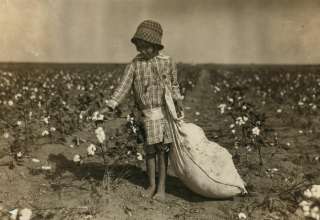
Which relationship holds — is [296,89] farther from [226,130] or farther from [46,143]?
[46,143]

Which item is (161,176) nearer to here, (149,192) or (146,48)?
(149,192)

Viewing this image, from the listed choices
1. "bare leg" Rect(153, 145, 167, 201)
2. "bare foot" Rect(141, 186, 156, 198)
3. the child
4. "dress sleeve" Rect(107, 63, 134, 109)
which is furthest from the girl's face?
"bare foot" Rect(141, 186, 156, 198)

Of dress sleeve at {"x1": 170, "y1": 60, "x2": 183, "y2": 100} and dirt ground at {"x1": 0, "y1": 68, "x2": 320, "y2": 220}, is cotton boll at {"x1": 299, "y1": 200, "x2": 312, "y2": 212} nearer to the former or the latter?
dirt ground at {"x1": 0, "y1": 68, "x2": 320, "y2": 220}

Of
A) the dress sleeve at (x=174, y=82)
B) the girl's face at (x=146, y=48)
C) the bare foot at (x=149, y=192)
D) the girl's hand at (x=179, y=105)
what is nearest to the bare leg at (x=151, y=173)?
the bare foot at (x=149, y=192)

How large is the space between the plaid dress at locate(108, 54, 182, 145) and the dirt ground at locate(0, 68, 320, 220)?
642 mm

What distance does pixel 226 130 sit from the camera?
27.7ft

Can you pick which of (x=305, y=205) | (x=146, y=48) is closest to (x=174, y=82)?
(x=146, y=48)

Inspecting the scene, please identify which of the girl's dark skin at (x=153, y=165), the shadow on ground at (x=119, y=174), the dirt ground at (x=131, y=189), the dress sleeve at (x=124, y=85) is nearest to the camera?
the dirt ground at (x=131, y=189)

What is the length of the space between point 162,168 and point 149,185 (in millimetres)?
325

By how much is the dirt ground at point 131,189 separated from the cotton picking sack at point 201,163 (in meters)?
0.17

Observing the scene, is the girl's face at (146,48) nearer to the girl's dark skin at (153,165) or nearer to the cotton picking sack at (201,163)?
the girl's dark skin at (153,165)

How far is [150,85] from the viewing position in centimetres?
457

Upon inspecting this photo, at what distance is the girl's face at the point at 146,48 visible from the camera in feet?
14.5

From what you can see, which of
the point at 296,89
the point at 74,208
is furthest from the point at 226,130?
the point at 296,89
